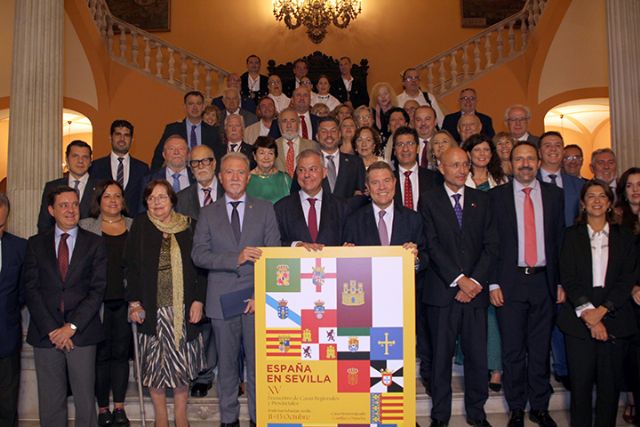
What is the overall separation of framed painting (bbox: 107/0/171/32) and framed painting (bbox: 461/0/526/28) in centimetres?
645

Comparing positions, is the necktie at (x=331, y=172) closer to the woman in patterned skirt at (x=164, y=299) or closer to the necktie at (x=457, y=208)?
the necktie at (x=457, y=208)

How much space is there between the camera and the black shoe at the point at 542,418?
13.9ft

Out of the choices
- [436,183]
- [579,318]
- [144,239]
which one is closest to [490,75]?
[436,183]

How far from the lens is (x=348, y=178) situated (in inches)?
215

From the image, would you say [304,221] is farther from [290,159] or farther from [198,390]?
[290,159]

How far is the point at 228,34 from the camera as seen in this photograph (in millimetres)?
13562

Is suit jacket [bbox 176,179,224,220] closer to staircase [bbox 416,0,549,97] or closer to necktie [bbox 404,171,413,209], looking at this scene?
necktie [bbox 404,171,413,209]

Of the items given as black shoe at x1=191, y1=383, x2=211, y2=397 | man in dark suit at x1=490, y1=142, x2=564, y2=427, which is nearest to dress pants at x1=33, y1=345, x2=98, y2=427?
black shoe at x1=191, y1=383, x2=211, y2=397

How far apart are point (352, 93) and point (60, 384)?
8277mm

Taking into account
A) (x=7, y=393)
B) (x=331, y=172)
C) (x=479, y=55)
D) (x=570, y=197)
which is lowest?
(x=7, y=393)

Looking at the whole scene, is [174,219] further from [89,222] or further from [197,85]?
[197,85]

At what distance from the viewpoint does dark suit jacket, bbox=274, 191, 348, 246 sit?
431 centimetres

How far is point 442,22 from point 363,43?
1.79m

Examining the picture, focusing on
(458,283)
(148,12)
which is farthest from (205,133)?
(148,12)
